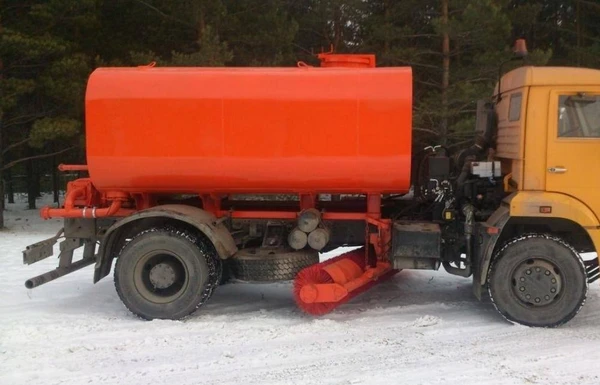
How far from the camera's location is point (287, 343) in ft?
17.9

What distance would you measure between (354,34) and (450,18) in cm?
381

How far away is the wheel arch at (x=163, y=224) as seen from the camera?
20.0ft

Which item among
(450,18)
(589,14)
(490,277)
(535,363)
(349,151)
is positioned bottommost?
(535,363)

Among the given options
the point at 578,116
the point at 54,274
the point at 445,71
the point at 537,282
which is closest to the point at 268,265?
the point at 54,274

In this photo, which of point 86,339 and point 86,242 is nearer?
point 86,339

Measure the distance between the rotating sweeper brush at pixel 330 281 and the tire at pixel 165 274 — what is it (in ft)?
3.31

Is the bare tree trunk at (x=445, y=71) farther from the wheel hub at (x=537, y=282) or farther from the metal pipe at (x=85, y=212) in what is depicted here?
the metal pipe at (x=85, y=212)

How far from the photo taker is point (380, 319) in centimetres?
617

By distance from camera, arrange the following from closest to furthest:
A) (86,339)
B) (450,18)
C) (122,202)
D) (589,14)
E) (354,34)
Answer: (86,339), (122,202), (450,18), (354,34), (589,14)

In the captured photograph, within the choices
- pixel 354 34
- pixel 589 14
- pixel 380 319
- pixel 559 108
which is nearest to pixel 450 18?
pixel 354 34

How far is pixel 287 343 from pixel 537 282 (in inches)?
105

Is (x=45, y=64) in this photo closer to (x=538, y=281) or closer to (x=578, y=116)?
(x=578, y=116)

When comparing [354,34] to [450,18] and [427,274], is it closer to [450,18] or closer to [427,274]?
[450,18]

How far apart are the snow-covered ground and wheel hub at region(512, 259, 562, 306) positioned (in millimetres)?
320
